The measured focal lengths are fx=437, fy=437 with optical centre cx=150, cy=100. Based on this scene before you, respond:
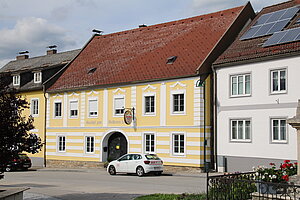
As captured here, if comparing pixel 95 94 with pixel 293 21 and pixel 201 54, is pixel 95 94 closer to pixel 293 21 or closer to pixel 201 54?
pixel 201 54

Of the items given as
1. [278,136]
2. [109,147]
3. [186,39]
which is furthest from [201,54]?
[109,147]

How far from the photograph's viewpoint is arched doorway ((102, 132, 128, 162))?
31911mm

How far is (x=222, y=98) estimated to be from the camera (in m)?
26.9

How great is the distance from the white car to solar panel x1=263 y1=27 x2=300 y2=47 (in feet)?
30.3

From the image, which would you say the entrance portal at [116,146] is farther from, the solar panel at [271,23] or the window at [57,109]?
the solar panel at [271,23]

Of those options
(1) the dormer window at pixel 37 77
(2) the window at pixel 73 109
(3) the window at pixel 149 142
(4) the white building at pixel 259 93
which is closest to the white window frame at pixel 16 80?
(1) the dormer window at pixel 37 77

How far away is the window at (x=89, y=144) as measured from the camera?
33559mm

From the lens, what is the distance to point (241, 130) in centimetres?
2573

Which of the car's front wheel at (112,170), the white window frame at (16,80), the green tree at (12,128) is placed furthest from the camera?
the white window frame at (16,80)

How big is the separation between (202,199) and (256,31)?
17.1m

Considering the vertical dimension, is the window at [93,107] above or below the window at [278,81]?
below

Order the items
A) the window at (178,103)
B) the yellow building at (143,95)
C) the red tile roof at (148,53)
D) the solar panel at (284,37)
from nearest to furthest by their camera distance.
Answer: the solar panel at (284,37), the yellow building at (143,95), the window at (178,103), the red tile roof at (148,53)

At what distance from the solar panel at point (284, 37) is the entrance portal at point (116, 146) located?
12570mm

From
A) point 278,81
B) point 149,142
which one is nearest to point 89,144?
point 149,142
